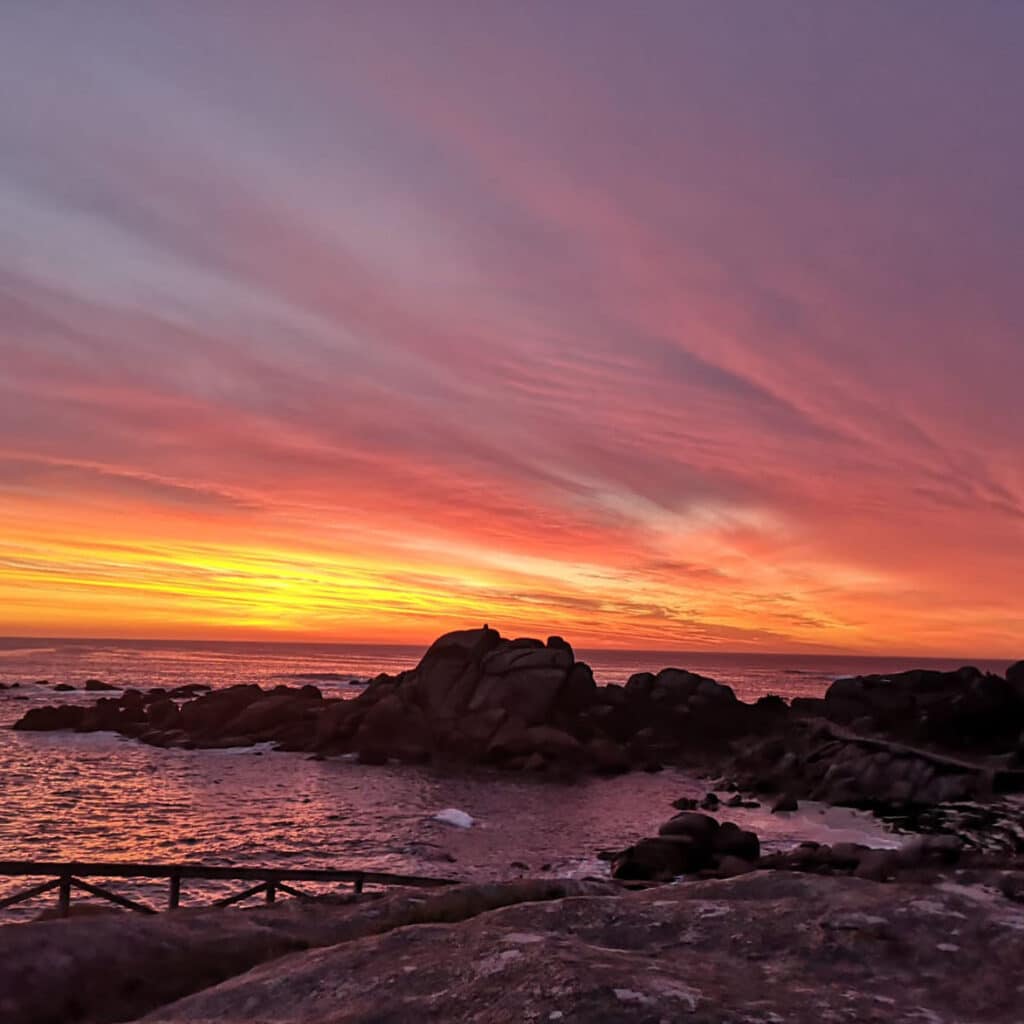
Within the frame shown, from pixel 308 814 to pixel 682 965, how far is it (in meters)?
30.8

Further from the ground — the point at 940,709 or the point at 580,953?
the point at 580,953

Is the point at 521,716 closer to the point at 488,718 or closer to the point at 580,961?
the point at 488,718

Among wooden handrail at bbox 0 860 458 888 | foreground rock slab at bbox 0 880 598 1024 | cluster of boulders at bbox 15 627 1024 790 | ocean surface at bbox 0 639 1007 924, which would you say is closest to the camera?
foreground rock slab at bbox 0 880 598 1024

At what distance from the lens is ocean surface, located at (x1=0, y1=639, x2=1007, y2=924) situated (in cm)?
2756

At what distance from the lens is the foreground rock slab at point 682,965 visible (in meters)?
5.61

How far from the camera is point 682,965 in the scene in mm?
A: 6617

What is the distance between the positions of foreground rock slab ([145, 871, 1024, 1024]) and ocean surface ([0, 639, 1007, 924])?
55.1 feet

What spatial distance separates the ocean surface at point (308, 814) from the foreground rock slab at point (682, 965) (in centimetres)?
1679

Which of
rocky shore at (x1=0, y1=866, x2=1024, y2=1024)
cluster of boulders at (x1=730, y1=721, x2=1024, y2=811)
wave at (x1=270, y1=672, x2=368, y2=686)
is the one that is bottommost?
wave at (x1=270, y1=672, x2=368, y2=686)

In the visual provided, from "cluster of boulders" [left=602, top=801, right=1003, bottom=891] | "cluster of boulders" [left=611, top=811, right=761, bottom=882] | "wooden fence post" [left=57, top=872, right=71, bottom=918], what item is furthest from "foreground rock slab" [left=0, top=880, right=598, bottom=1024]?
"cluster of boulders" [left=611, top=811, right=761, bottom=882]

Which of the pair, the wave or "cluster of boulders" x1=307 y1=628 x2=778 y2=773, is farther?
the wave

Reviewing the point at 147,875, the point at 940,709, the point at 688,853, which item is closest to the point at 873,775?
the point at 940,709

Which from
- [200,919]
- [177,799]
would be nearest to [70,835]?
[177,799]

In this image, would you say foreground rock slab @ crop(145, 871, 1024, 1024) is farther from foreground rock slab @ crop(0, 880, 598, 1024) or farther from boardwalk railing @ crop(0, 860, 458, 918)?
boardwalk railing @ crop(0, 860, 458, 918)
